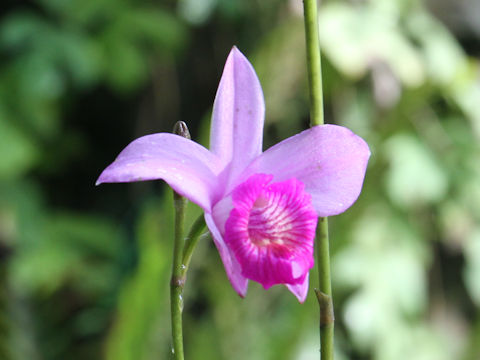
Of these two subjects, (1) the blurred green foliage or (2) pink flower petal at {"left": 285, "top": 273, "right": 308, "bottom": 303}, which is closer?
(2) pink flower petal at {"left": 285, "top": 273, "right": 308, "bottom": 303}

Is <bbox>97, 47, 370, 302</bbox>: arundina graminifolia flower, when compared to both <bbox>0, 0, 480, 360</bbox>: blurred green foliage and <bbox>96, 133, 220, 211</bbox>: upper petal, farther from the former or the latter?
<bbox>0, 0, 480, 360</bbox>: blurred green foliage

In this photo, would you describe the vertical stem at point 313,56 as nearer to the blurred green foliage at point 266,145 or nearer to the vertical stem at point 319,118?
the vertical stem at point 319,118

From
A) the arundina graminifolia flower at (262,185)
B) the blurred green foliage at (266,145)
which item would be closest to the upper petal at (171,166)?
the arundina graminifolia flower at (262,185)

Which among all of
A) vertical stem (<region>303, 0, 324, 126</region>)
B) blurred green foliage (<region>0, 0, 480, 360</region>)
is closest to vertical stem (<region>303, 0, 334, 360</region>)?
vertical stem (<region>303, 0, 324, 126</region>)

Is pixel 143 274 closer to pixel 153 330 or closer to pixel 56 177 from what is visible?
pixel 153 330

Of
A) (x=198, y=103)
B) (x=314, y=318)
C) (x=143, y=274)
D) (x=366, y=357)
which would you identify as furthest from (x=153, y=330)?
(x=198, y=103)

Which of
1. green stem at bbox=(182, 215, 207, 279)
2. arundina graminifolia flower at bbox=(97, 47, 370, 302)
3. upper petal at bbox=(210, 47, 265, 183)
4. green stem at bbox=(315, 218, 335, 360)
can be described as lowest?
green stem at bbox=(315, 218, 335, 360)
